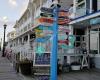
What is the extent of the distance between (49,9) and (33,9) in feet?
93.6

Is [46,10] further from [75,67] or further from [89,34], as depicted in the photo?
[89,34]

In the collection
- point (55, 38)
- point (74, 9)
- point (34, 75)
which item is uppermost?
point (74, 9)

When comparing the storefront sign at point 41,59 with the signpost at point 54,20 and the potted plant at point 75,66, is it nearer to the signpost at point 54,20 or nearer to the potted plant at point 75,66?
the potted plant at point 75,66

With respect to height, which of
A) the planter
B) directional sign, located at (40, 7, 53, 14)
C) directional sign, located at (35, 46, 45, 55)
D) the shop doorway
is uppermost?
directional sign, located at (40, 7, 53, 14)

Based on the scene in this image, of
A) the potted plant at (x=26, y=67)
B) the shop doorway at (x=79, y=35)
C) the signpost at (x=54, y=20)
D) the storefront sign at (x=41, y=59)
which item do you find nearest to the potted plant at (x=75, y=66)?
the shop doorway at (x=79, y=35)

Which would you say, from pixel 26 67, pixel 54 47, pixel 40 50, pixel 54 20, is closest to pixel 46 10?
pixel 54 20

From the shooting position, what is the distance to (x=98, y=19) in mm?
17406

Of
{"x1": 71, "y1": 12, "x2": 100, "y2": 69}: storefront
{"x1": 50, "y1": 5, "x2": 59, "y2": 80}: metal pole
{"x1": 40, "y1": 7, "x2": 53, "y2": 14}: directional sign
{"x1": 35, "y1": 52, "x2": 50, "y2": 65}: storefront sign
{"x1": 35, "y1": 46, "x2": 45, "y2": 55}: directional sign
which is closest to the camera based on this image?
{"x1": 50, "y1": 5, "x2": 59, "y2": 80}: metal pole

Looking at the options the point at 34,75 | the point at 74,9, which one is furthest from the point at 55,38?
the point at 74,9

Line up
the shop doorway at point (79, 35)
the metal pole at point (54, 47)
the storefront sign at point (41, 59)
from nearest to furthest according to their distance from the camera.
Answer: the metal pole at point (54, 47), the storefront sign at point (41, 59), the shop doorway at point (79, 35)

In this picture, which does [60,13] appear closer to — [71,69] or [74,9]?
[71,69]

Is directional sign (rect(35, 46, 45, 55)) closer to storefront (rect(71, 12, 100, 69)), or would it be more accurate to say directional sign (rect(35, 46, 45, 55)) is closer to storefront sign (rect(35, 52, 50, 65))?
storefront sign (rect(35, 52, 50, 65))

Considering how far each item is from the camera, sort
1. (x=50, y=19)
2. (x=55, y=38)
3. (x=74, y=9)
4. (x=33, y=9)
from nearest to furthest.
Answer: (x=55, y=38) → (x=50, y=19) → (x=74, y=9) → (x=33, y=9)

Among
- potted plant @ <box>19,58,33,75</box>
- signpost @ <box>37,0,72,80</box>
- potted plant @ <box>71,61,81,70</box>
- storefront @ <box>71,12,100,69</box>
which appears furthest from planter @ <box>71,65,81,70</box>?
signpost @ <box>37,0,72,80</box>
